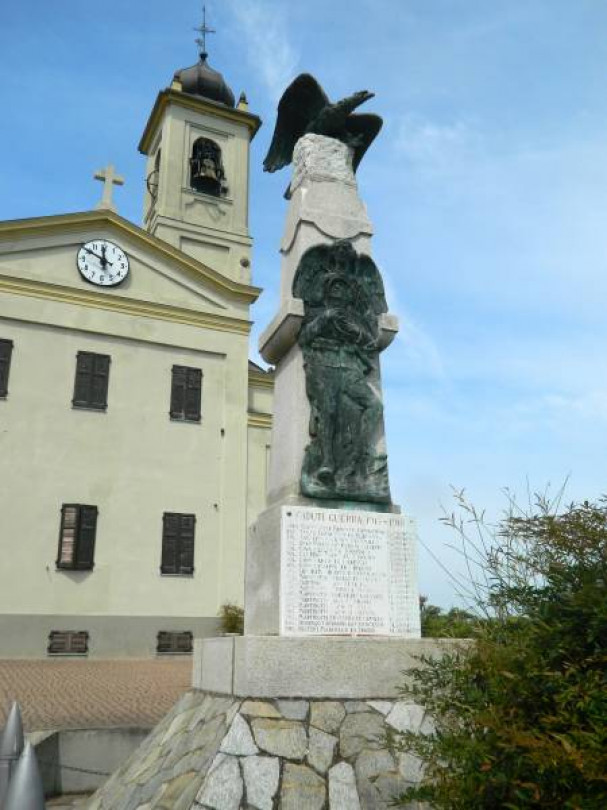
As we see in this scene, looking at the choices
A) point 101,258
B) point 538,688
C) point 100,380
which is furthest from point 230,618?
point 538,688

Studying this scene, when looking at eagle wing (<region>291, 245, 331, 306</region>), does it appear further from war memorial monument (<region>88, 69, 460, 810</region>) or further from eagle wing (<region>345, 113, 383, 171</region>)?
eagle wing (<region>345, 113, 383, 171</region>)

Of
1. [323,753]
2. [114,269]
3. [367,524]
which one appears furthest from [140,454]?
[323,753]

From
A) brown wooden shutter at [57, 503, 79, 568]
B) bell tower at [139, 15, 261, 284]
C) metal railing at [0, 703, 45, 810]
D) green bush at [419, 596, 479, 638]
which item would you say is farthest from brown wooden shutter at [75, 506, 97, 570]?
green bush at [419, 596, 479, 638]

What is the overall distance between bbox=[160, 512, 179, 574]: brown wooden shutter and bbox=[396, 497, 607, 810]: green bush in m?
15.3

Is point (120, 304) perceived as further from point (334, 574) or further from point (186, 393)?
point (334, 574)

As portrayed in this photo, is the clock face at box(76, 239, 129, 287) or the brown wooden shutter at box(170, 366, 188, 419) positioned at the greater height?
the clock face at box(76, 239, 129, 287)

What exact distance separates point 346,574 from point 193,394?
14.5m

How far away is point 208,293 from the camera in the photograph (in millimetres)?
20953

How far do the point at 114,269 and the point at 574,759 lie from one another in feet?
62.1

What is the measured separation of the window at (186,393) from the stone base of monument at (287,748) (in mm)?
14291

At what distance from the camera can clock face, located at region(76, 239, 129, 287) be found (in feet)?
63.9

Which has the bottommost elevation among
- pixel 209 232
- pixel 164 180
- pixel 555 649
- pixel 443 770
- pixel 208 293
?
pixel 443 770

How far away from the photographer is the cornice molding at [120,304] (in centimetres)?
1852

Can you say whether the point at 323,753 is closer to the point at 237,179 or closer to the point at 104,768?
the point at 104,768
